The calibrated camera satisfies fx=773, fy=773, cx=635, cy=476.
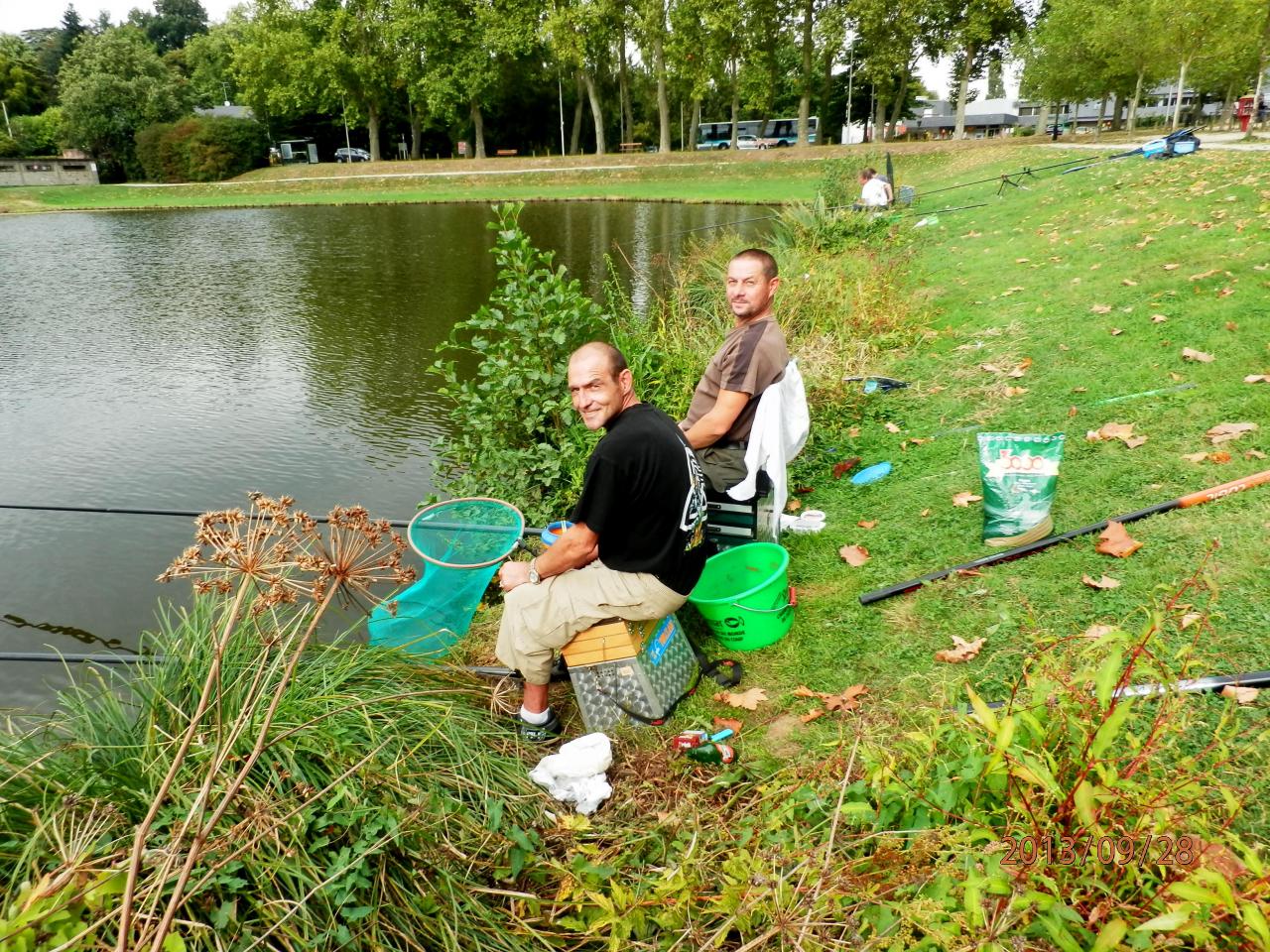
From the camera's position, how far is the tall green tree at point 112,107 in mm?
45656

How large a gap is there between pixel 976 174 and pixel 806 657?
2510 cm

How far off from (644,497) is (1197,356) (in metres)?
4.66

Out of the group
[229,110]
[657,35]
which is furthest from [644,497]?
[229,110]

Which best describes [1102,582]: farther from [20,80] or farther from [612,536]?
[20,80]

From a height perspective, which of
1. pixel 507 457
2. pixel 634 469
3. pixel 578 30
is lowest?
pixel 507 457

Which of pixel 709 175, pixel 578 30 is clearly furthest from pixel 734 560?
pixel 578 30

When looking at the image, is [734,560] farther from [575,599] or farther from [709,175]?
[709,175]

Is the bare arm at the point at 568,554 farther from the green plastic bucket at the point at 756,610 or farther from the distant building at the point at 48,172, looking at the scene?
the distant building at the point at 48,172

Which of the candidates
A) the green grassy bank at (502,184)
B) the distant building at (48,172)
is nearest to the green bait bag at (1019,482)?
the green grassy bank at (502,184)

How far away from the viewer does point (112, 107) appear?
4638 cm

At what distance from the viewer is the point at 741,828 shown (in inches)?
96.8

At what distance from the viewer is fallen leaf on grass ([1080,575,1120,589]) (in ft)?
11.0

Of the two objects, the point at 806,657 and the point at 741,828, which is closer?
the point at 741,828

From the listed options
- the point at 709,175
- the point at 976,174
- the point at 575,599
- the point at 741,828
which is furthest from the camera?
the point at 709,175
